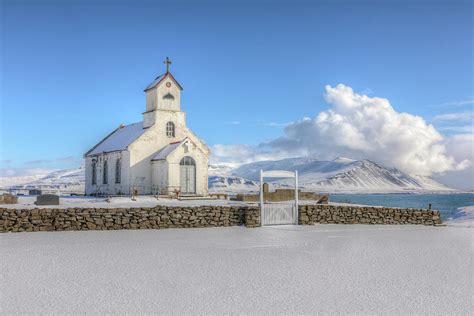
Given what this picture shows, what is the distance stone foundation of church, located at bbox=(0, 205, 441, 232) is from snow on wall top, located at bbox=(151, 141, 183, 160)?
50.6 feet

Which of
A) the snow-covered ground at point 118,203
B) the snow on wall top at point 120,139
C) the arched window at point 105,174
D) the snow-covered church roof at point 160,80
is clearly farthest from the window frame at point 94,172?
the snow-covered ground at point 118,203

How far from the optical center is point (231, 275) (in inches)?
454

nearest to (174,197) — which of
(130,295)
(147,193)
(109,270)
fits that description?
(147,193)

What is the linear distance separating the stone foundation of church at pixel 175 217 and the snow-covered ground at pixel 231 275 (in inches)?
53.7

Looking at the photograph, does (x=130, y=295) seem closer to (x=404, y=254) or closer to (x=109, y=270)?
(x=109, y=270)

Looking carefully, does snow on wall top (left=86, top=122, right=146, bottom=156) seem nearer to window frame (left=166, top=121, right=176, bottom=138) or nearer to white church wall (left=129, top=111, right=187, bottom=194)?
white church wall (left=129, top=111, right=187, bottom=194)

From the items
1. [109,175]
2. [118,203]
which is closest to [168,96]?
[109,175]

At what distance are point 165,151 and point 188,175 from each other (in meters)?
2.50

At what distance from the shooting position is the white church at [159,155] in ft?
125

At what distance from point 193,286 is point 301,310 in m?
2.55

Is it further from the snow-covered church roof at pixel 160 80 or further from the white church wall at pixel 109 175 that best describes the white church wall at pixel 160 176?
the snow-covered church roof at pixel 160 80

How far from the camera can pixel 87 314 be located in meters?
8.47

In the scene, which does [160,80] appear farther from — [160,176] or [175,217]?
[175,217]

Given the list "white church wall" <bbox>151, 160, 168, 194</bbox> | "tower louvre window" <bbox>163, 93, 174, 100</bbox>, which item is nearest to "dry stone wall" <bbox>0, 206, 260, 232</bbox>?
"white church wall" <bbox>151, 160, 168, 194</bbox>
